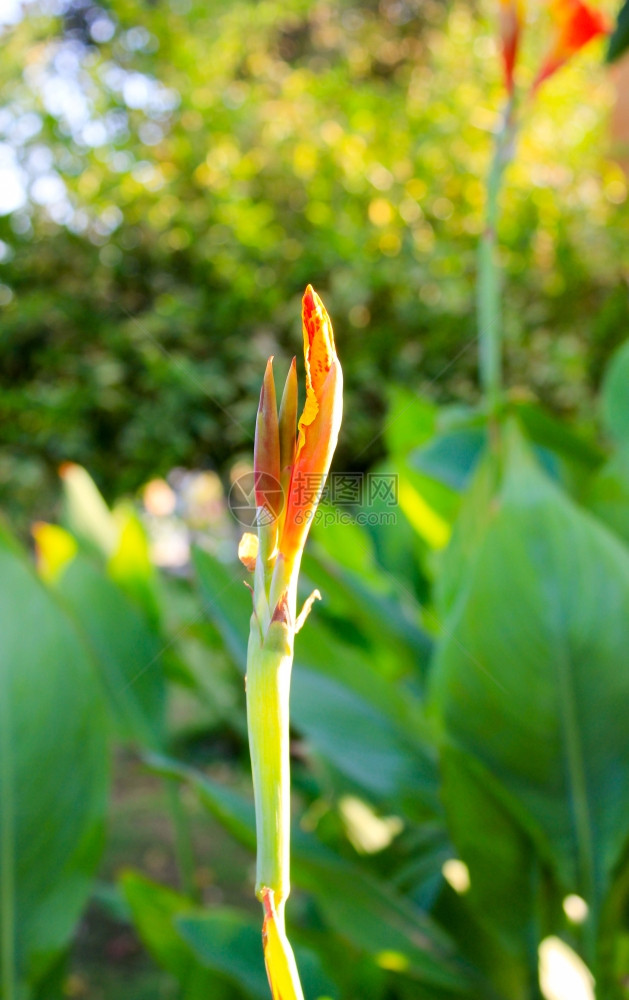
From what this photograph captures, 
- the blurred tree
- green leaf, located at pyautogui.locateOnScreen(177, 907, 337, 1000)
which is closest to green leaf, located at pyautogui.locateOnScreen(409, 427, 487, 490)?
green leaf, located at pyautogui.locateOnScreen(177, 907, 337, 1000)

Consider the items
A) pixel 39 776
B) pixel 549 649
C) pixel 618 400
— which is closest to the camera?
pixel 549 649

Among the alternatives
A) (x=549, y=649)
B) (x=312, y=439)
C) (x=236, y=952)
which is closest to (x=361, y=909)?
(x=236, y=952)

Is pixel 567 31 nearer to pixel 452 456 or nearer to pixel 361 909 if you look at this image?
pixel 452 456

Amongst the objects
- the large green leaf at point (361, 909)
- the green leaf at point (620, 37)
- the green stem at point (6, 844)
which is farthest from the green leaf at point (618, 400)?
the green stem at point (6, 844)

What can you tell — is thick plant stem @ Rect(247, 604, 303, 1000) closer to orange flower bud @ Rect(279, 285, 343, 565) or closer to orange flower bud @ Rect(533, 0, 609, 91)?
orange flower bud @ Rect(279, 285, 343, 565)

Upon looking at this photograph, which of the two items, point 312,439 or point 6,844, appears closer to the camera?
point 312,439

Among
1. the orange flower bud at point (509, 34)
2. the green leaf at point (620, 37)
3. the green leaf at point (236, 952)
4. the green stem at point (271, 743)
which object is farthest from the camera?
the green leaf at point (620, 37)

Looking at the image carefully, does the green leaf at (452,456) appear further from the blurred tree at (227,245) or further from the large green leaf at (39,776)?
the blurred tree at (227,245)
